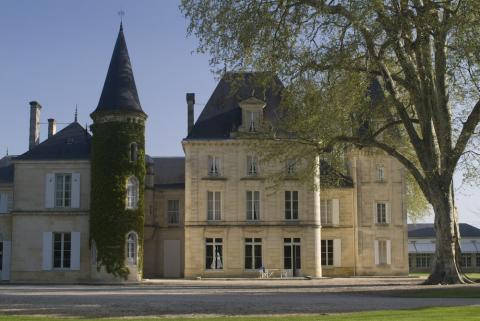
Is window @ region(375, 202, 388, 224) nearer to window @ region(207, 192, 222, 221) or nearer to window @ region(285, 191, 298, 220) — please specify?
window @ region(285, 191, 298, 220)

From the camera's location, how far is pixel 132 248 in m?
32.3

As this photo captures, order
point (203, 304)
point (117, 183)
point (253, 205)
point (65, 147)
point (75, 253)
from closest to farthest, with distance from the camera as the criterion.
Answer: point (203, 304), point (117, 183), point (75, 253), point (65, 147), point (253, 205)

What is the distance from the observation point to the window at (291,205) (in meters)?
36.2

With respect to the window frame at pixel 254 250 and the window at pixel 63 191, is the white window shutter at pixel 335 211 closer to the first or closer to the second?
the window frame at pixel 254 250

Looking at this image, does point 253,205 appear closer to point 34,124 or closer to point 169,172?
point 169,172

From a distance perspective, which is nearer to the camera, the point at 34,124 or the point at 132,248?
the point at 132,248

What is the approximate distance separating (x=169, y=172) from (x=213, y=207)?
209 inches

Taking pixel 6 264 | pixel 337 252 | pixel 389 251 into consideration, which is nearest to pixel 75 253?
pixel 6 264

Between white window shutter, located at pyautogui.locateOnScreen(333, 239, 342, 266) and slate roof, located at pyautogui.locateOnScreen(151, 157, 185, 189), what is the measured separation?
8901 millimetres

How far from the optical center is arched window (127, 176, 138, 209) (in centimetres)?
3256

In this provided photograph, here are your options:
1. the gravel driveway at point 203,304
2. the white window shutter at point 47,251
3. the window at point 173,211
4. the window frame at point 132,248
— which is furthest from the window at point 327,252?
the gravel driveway at point 203,304

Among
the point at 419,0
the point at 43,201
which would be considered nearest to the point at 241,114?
the point at 43,201

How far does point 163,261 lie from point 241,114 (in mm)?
8998

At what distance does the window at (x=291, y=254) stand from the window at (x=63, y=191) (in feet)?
35.7
